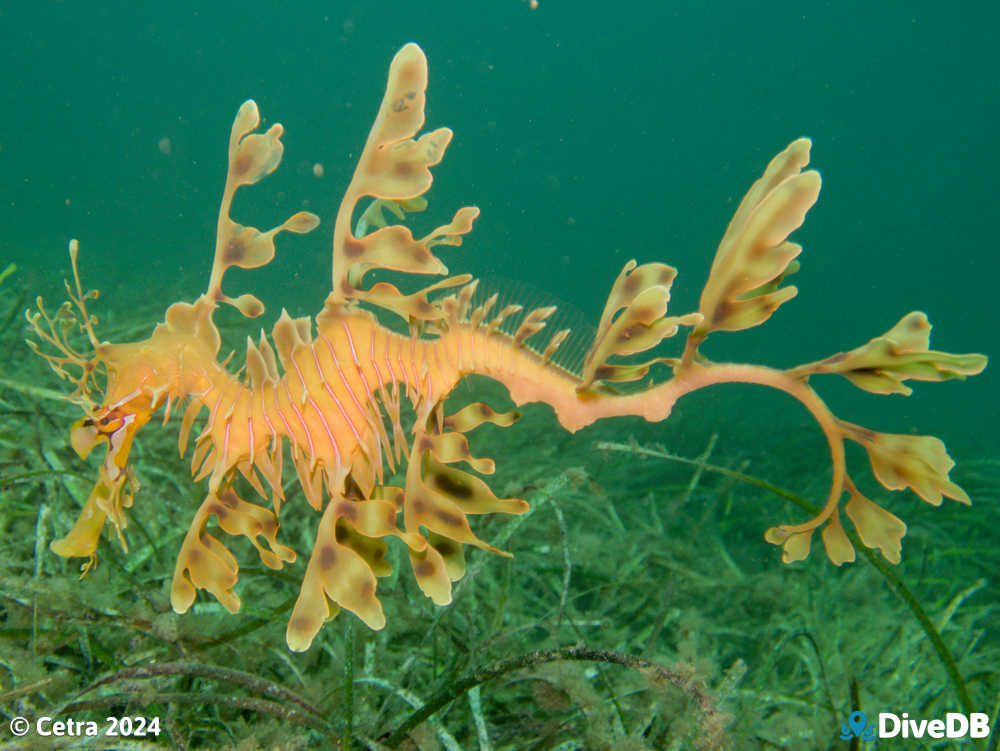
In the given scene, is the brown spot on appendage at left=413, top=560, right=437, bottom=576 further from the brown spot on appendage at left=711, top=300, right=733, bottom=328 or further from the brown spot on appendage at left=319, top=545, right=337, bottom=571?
the brown spot on appendage at left=711, top=300, right=733, bottom=328

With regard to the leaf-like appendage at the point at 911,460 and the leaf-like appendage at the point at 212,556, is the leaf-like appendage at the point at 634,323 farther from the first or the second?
the leaf-like appendage at the point at 212,556

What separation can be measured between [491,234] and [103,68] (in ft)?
236

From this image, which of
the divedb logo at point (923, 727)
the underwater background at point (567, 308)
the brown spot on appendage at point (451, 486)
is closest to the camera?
the brown spot on appendage at point (451, 486)

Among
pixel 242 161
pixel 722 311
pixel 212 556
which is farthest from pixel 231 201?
pixel 722 311

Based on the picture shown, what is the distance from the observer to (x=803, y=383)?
109cm

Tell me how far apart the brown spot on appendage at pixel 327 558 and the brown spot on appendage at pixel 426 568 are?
0.19 metres

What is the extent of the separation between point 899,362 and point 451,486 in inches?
37.5

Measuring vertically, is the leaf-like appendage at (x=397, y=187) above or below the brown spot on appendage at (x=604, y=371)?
above

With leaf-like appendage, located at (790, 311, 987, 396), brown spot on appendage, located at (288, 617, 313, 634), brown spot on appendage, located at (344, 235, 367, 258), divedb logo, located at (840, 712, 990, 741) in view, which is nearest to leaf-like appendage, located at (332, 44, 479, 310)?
brown spot on appendage, located at (344, 235, 367, 258)

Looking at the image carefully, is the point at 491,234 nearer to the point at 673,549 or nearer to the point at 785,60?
the point at 785,60

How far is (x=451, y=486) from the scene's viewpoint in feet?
4.40

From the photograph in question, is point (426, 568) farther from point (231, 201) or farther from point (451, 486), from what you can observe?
point (231, 201)

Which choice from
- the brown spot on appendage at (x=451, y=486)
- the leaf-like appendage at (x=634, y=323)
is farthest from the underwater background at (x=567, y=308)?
the brown spot on appendage at (x=451, y=486)

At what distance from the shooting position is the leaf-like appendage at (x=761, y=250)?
3.34 ft
